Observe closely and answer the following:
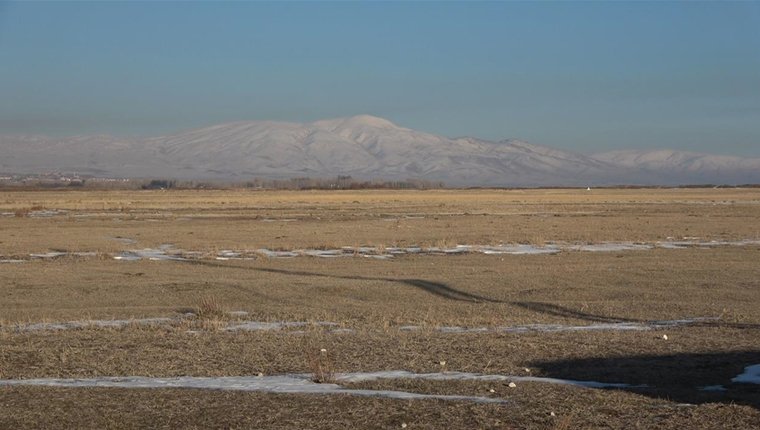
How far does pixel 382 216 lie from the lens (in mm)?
68625

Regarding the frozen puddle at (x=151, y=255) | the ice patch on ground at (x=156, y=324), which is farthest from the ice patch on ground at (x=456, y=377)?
the frozen puddle at (x=151, y=255)

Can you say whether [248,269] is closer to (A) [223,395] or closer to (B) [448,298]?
(B) [448,298]

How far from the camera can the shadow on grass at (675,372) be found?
1172cm

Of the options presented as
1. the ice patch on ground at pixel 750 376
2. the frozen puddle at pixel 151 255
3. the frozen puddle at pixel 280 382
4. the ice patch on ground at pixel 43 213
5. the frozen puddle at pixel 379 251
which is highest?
Result: the ice patch on ground at pixel 750 376

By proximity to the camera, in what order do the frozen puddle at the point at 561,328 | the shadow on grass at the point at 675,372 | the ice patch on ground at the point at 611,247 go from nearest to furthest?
the shadow on grass at the point at 675,372
the frozen puddle at the point at 561,328
the ice patch on ground at the point at 611,247

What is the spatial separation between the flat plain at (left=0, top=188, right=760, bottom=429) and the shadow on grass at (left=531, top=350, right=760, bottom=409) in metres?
0.05

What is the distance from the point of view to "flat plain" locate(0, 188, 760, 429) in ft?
36.2

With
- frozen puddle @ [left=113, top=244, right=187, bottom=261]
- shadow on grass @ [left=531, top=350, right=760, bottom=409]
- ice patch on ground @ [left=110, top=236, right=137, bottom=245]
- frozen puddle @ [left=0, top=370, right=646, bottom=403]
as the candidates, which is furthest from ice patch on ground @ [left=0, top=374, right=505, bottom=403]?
ice patch on ground @ [left=110, top=236, right=137, bottom=245]

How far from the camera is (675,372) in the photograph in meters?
13.1

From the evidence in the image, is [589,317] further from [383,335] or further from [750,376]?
[750,376]

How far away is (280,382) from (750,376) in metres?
5.87

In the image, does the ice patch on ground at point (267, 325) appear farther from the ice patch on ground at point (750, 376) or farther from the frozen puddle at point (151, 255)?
the frozen puddle at point (151, 255)

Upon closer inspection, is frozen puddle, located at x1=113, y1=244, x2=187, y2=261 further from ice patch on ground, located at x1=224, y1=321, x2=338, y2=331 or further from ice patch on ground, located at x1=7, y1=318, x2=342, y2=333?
ice patch on ground, located at x1=224, y1=321, x2=338, y2=331

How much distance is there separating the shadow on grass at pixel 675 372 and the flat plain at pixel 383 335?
0.05 metres
